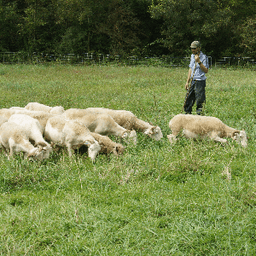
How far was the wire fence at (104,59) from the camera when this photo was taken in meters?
30.7

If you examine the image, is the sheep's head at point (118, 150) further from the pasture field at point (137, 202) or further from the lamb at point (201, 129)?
the lamb at point (201, 129)

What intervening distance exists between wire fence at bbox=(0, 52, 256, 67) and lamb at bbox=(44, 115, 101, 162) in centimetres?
2354

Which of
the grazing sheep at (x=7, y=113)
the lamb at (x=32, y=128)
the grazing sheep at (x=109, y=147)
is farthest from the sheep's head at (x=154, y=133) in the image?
the grazing sheep at (x=7, y=113)

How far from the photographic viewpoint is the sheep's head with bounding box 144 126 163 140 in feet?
24.0

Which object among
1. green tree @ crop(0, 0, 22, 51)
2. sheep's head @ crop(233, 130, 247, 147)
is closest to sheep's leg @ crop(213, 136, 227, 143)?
sheep's head @ crop(233, 130, 247, 147)

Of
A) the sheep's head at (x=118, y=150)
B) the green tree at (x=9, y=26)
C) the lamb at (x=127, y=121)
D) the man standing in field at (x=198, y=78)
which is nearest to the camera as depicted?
the sheep's head at (x=118, y=150)

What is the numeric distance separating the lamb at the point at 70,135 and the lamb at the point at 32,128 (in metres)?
0.31

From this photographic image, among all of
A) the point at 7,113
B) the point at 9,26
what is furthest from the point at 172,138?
the point at 9,26

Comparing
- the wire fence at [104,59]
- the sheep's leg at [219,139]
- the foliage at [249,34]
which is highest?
the foliage at [249,34]

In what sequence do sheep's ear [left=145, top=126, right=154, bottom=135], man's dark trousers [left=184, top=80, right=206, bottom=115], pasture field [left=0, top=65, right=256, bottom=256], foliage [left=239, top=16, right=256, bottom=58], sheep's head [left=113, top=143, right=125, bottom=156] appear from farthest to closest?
foliage [left=239, top=16, right=256, bottom=58]
man's dark trousers [left=184, top=80, right=206, bottom=115]
sheep's ear [left=145, top=126, right=154, bottom=135]
sheep's head [left=113, top=143, right=125, bottom=156]
pasture field [left=0, top=65, right=256, bottom=256]

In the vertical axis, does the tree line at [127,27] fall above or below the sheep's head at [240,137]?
above

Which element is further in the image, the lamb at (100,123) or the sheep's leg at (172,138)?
the lamb at (100,123)

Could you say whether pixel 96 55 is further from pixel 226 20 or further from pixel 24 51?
pixel 226 20

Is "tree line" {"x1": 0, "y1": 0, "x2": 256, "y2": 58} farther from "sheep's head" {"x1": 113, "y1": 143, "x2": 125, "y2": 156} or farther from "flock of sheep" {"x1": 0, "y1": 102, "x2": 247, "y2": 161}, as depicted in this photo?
"sheep's head" {"x1": 113, "y1": 143, "x2": 125, "y2": 156}
